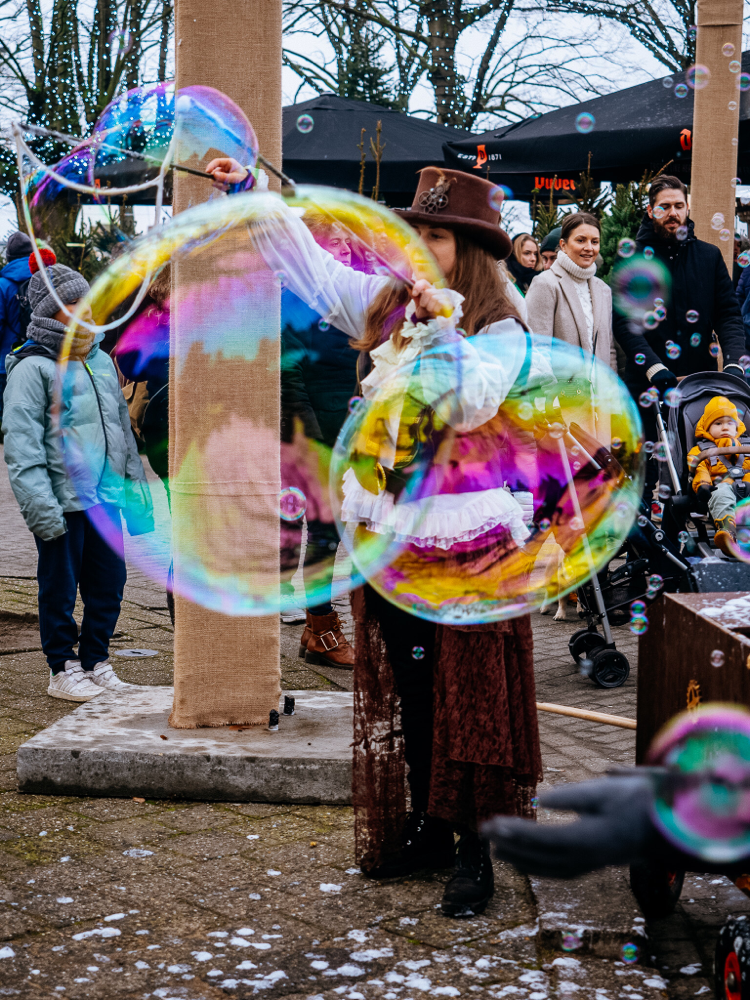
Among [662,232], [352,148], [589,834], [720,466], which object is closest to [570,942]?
[589,834]

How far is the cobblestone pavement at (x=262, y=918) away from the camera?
8.38ft

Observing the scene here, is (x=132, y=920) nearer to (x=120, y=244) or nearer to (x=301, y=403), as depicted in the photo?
(x=120, y=244)

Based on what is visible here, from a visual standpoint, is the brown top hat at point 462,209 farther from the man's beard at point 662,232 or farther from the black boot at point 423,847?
the man's beard at point 662,232

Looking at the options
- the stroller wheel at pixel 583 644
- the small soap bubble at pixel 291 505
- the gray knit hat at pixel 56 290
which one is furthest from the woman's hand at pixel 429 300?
the stroller wheel at pixel 583 644

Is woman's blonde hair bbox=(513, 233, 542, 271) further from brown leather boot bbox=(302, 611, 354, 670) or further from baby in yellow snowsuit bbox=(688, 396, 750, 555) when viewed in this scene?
brown leather boot bbox=(302, 611, 354, 670)

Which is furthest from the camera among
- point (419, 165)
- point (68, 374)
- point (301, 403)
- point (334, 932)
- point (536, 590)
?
point (419, 165)

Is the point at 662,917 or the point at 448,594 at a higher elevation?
the point at 448,594

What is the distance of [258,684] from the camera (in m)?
3.98

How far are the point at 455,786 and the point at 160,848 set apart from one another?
90 centimetres

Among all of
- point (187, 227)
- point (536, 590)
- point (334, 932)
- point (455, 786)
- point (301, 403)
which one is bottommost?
point (334, 932)

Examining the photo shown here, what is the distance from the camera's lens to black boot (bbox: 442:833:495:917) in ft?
9.53

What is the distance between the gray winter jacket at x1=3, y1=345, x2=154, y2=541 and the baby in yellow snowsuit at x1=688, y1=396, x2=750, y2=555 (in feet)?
7.63

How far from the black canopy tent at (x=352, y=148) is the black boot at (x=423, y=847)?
26.6 feet

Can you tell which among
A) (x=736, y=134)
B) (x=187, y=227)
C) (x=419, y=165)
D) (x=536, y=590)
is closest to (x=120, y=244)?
(x=187, y=227)
